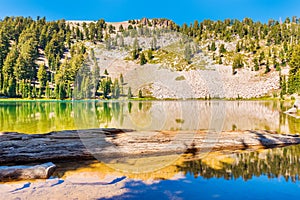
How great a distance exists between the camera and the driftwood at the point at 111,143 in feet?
26.8

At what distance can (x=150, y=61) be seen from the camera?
25.2 ft

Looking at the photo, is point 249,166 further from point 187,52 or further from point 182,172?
point 187,52

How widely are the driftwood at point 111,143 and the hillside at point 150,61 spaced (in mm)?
1759

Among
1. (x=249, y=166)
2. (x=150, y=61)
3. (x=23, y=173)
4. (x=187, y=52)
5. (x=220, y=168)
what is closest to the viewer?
(x=23, y=173)

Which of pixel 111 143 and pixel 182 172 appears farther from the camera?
pixel 111 143

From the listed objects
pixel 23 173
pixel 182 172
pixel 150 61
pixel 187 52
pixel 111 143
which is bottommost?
pixel 182 172

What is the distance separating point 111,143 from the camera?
352 inches

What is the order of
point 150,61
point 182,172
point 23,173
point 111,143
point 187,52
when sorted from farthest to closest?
point 111,143 < point 150,61 < point 187,52 < point 182,172 < point 23,173

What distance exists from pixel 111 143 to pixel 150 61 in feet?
10.9

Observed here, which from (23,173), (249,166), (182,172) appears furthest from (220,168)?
(23,173)

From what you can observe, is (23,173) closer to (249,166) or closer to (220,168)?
(220,168)

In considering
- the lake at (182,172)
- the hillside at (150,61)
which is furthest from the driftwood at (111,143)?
the hillside at (150,61)

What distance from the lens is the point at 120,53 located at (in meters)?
7.50

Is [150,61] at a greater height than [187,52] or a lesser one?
lesser
